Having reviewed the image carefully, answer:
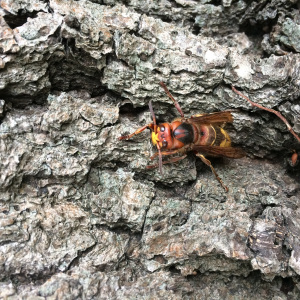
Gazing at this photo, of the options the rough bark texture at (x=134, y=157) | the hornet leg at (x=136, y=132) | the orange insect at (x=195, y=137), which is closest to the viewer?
the rough bark texture at (x=134, y=157)

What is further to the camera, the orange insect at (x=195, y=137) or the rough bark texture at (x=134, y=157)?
the orange insect at (x=195, y=137)

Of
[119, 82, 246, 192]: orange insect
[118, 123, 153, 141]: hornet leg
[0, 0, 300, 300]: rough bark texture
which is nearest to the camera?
[0, 0, 300, 300]: rough bark texture

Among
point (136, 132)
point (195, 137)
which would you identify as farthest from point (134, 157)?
point (195, 137)

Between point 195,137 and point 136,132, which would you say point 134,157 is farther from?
point 195,137

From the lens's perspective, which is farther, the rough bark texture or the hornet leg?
the hornet leg

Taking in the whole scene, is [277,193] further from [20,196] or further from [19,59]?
[19,59]

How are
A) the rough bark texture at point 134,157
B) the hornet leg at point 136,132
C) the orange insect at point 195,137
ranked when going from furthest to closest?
the orange insect at point 195,137
the hornet leg at point 136,132
the rough bark texture at point 134,157
